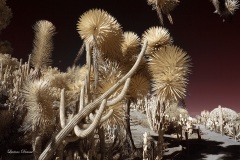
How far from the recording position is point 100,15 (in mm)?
7148

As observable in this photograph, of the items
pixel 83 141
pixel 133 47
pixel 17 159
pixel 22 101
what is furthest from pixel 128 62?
pixel 17 159

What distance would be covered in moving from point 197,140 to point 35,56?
7.50 metres

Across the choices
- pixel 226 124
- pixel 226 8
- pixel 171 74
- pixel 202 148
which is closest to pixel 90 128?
pixel 171 74

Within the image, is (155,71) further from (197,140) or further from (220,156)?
(197,140)

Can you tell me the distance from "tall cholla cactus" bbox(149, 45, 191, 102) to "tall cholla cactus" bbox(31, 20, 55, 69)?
137 inches

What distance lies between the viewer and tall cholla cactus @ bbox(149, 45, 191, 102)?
22.4 feet

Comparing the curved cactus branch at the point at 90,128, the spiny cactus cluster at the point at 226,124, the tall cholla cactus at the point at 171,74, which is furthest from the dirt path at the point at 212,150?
the curved cactus branch at the point at 90,128

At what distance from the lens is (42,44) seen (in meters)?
7.89

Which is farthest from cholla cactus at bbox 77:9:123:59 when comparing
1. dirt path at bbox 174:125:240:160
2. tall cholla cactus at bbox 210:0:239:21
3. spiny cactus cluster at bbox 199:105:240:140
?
spiny cactus cluster at bbox 199:105:240:140

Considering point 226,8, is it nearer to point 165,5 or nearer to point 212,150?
point 165,5

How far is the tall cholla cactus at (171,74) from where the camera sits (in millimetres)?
6840

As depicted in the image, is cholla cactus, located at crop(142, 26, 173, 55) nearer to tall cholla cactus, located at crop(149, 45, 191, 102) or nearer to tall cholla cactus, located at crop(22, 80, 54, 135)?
tall cholla cactus, located at crop(149, 45, 191, 102)

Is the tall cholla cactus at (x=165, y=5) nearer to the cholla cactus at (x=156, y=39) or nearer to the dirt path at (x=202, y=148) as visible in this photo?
the cholla cactus at (x=156, y=39)

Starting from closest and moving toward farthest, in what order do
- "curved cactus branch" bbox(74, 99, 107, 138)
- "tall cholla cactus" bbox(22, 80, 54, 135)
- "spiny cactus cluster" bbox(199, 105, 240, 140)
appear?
"curved cactus branch" bbox(74, 99, 107, 138), "tall cholla cactus" bbox(22, 80, 54, 135), "spiny cactus cluster" bbox(199, 105, 240, 140)
